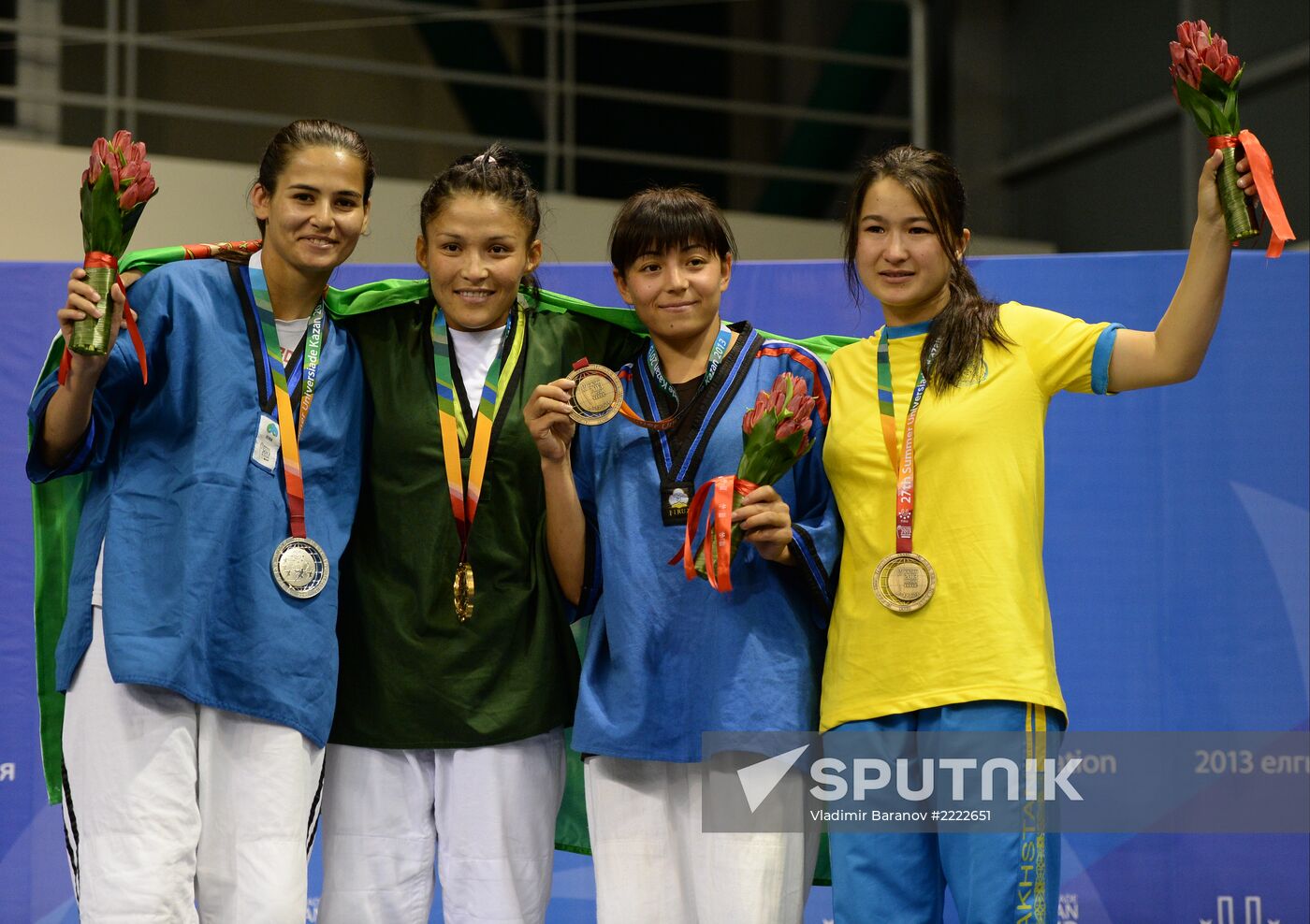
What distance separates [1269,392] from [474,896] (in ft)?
9.18

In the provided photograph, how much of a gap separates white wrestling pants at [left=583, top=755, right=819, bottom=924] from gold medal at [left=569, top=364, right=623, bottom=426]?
0.65 m

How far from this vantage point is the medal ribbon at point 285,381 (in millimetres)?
2602

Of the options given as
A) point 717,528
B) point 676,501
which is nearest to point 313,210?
point 676,501

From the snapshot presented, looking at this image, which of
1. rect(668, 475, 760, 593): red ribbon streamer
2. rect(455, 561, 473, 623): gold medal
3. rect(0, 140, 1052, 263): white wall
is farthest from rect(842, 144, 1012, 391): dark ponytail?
rect(0, 140, 1052, 263): white wall

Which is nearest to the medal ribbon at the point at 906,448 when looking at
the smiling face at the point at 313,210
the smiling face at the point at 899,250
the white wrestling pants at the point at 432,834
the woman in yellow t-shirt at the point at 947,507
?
the woman in yellow t-shirt at the point at 947,507

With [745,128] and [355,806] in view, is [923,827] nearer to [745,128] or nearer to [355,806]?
[355,806]

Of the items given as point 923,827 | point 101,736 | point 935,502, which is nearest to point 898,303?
point 935,502

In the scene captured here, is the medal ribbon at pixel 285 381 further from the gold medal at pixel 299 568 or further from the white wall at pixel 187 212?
the white wall at pixel 187 212

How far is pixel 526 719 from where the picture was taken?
8.81 feet

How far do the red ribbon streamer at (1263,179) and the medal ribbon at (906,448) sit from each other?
0.59 meters

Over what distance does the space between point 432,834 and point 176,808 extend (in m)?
0.50

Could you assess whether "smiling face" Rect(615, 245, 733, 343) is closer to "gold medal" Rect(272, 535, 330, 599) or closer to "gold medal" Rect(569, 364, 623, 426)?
"gold medal" Rect(569, 364, 623, 426)

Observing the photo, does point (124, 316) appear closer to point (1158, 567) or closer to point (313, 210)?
point (313, 210)

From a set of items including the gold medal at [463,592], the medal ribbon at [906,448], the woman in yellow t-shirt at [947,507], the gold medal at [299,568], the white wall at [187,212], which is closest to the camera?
the woman in yellow t-shirt at [947,507]
